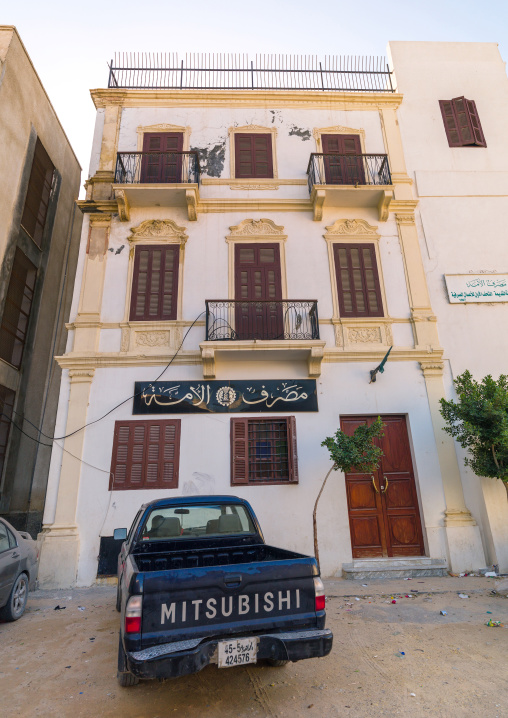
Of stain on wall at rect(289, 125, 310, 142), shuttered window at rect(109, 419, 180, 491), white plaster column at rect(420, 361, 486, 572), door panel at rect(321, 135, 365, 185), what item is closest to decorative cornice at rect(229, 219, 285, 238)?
door panel at rect(321, 135, 365, 185)

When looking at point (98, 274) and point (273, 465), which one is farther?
point (98, 274)

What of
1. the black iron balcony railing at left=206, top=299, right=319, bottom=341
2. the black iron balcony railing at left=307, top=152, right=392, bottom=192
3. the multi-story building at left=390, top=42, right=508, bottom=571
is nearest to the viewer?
the black iron balcony railing at left=206, top=299, right=319, bottom=341

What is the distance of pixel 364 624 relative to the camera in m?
5.33

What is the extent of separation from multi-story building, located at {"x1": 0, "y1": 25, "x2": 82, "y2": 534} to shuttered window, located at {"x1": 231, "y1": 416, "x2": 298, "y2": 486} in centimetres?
545

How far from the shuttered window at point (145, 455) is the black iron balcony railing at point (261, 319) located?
238 centimetres

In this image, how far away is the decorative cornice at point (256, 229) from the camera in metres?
10.7

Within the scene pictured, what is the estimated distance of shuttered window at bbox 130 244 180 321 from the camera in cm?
999

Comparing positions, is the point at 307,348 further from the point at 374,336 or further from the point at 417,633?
the point at 417,633

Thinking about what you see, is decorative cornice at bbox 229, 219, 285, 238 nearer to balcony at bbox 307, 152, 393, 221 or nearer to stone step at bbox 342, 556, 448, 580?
balcony at bbox 307, 152, 393, 221

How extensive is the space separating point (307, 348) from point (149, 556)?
5763 mm

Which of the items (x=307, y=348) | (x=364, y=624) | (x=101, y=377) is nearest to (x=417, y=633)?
(x=364, y=624)

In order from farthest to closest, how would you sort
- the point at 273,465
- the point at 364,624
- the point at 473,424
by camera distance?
the point at 273,465
the point at 473,424
the point at 364,624

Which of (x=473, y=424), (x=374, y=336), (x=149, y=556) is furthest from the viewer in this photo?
(x=374, y=336)

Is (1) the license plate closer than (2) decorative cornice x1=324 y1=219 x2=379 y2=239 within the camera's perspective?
Yes
